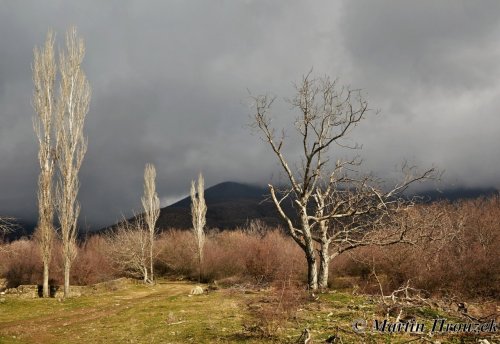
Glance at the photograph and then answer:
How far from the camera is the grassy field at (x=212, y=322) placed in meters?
9.25

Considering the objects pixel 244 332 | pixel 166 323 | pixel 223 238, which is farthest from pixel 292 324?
pixel 223 238

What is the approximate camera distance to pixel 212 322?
1169 cm

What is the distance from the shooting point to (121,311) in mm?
15969

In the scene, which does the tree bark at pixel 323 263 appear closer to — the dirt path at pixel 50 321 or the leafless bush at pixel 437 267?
the leafless bush at pixel 437 267

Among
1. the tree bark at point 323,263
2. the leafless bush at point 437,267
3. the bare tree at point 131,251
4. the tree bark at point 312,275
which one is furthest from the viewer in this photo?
Result: the bare tree at point 131,251

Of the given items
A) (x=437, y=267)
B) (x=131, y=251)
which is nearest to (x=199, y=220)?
(x=131, y=251)

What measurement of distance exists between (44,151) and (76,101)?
371 centimetres

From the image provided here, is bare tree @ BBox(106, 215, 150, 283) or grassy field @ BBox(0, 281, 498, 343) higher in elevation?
bare tree @ BBox(106, 215, 150, 283)

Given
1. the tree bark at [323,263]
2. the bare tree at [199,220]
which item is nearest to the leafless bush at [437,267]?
the tree bark at [323,263]

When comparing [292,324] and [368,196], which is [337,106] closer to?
[368,196]

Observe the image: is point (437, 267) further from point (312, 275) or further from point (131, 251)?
point (131, 251)

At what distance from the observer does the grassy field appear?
30.3 feet

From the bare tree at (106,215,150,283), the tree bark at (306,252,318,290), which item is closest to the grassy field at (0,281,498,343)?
the tree bark at (306,252,318,290)

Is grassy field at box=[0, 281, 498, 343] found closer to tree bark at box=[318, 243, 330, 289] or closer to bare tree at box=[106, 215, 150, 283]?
tree bark at box=[318, 243, 330, 289]
